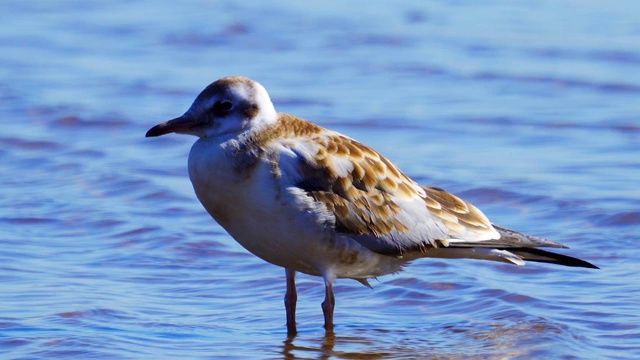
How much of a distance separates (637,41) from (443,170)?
5483 mm

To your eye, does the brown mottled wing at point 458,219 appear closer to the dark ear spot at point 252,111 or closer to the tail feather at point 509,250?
the tail feather at point 509,250

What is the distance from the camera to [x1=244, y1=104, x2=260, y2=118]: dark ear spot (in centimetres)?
748

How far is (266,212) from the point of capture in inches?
286

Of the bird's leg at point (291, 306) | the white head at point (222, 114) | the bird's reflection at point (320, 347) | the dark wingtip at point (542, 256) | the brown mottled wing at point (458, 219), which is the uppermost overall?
the white head at point (222, 114)

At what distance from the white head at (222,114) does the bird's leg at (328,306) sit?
97 centimetres

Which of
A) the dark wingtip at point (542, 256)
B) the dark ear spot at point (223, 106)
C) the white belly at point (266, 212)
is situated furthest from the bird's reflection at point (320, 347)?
the dark ear spot at point (223, 106)

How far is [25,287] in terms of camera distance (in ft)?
27.9

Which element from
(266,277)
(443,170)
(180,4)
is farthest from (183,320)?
(180,4)

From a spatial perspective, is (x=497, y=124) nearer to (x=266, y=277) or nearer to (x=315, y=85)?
(x=315, y=85)

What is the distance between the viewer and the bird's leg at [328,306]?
7.71m

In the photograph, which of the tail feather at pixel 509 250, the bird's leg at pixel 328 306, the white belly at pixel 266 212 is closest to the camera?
the white belly at pixel 266 212

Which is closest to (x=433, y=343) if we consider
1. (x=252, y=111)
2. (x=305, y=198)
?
(x=305, y=198)

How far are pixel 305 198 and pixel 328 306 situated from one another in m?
0.73

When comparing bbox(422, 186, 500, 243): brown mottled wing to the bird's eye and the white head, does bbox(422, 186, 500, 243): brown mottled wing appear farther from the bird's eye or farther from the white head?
the bird's eye
